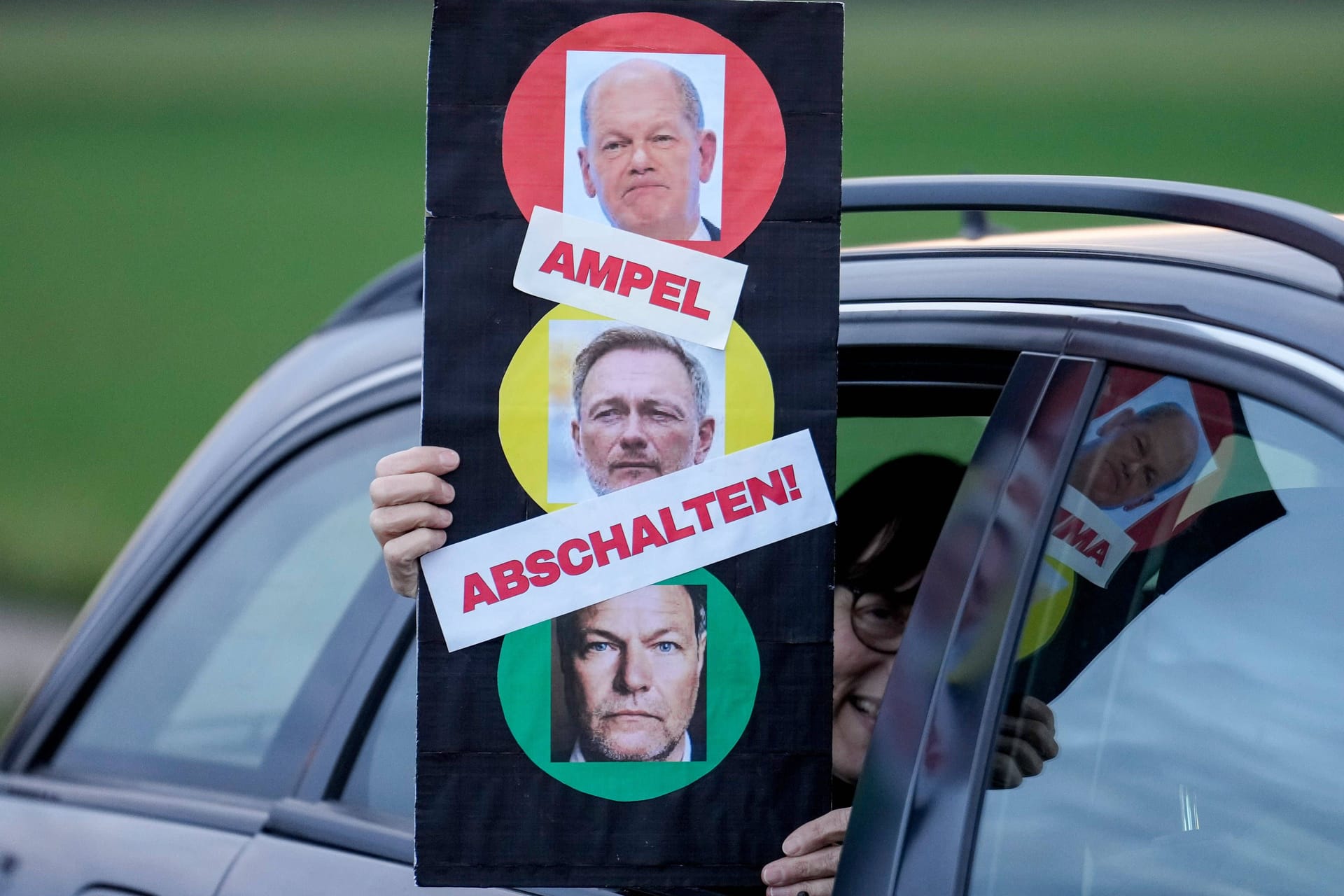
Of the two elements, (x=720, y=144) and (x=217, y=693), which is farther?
(x=217, y=693)

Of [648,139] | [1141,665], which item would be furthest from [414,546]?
[1141,665]

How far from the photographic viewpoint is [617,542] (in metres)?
1.44

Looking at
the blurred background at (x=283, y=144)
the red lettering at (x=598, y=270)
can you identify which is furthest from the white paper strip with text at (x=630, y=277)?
the blurred background at (x=283, y=144)

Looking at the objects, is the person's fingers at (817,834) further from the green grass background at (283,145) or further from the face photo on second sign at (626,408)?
the green grass background at (283,145)

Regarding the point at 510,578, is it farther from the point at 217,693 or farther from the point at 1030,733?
the point at 217,693

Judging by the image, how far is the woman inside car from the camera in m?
1.45

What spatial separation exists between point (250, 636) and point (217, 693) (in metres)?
0.11

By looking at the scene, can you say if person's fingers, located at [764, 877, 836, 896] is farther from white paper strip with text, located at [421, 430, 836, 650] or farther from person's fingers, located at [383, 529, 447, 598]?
person's fingers, located at [383, 529, 447, 598]

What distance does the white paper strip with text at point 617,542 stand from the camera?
144 centimetres

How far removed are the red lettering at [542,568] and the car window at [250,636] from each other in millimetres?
760

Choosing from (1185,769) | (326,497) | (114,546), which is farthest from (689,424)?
(114,546)

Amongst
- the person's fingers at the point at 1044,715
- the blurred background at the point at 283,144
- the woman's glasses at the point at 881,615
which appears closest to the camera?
the person's fingers at the point at 1044,715

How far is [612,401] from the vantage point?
1449 mm

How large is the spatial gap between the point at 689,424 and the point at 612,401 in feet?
0.28
